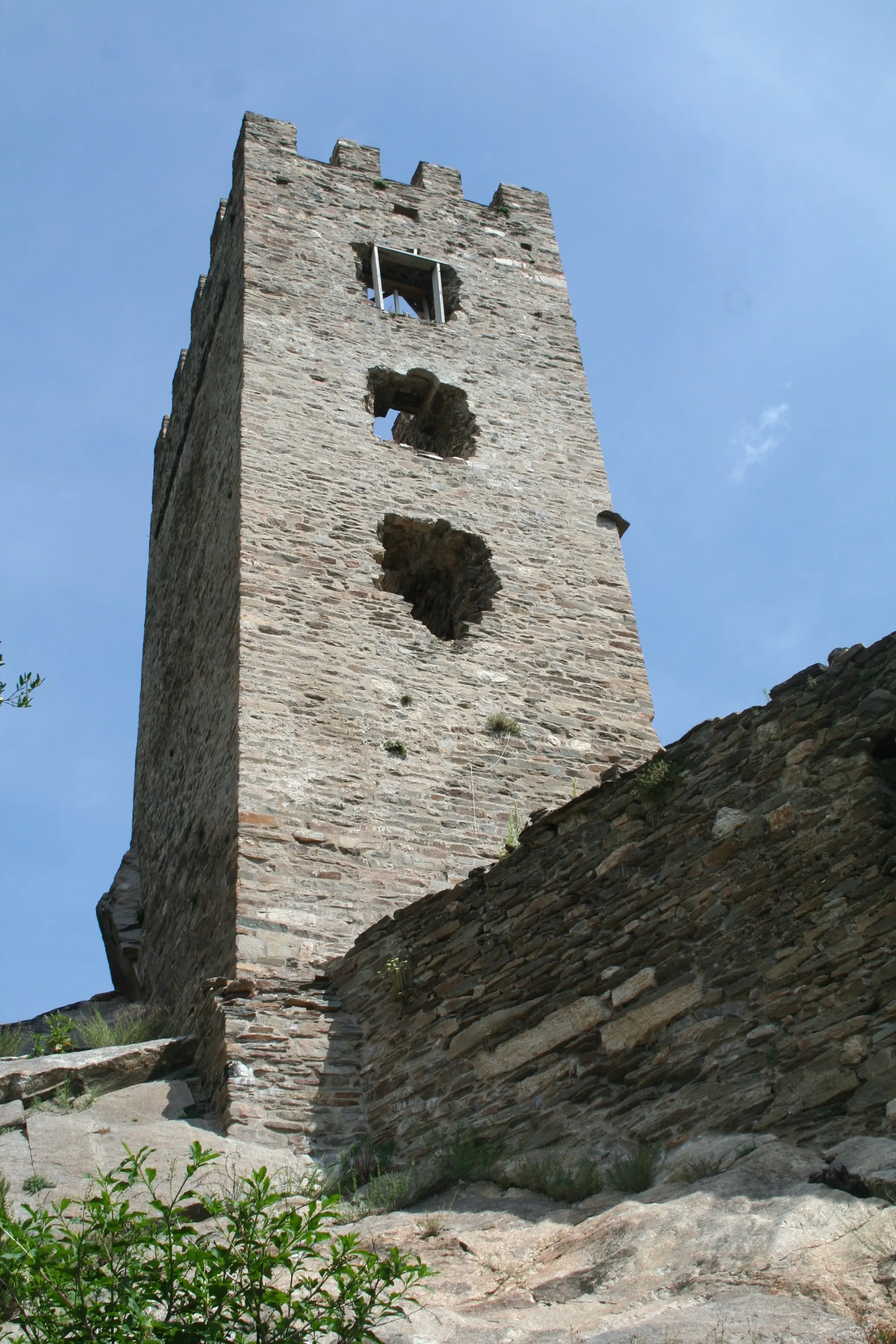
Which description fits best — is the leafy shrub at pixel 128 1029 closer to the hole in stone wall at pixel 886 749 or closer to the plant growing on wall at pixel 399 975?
the plant growing on wall at pixel 399 975

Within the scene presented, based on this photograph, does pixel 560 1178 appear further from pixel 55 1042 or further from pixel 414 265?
pixel 414 265

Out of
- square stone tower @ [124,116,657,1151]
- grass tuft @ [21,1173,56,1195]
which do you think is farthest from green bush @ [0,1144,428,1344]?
square stone tower @ [124,116,657,1151]

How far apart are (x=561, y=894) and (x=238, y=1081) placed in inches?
75.4

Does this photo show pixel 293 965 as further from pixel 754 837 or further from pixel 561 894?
pixel 754 837

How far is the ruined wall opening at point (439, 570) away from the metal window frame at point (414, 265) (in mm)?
3152

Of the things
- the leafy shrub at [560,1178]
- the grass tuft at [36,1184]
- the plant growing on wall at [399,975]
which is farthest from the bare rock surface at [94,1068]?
the leafy shrub at [560,1178]

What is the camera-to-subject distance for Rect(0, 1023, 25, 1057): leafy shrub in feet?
31.0

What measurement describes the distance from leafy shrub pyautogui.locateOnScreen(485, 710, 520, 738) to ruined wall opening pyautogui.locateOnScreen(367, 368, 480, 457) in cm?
316

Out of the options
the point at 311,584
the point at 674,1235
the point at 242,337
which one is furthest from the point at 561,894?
the point at 242,337

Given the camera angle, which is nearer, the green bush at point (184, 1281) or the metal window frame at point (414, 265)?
the green bush at point (184, 1281)

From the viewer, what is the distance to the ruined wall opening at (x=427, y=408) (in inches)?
503

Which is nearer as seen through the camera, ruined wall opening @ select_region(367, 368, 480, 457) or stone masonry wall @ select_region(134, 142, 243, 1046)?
stone masonry wall @ select_region(134, 142, 243, 1046)

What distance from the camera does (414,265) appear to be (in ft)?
47.6

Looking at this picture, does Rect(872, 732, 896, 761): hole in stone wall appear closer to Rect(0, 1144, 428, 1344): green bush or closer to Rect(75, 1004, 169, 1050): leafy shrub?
Rect(0, 1144, 428, 1344): green bush
